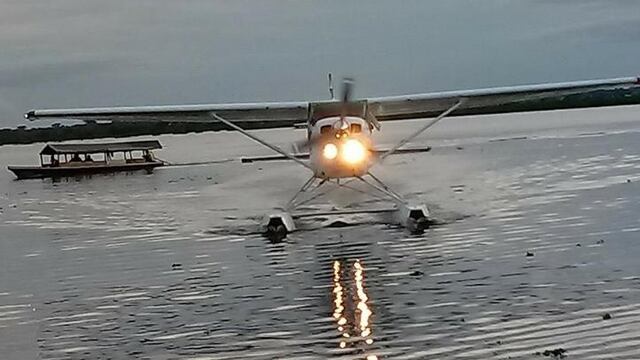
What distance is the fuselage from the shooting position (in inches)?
567

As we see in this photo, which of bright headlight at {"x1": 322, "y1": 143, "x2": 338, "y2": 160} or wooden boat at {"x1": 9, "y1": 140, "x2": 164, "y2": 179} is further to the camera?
wooden boat at {"x1": 9, "y1": 140, "x2": 164, "y2": 179}

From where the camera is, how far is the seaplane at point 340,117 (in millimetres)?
14398

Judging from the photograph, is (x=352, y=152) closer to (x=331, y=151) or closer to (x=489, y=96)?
(x=331, y=151)

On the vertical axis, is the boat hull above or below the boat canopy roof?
below

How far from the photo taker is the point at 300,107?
1596cm

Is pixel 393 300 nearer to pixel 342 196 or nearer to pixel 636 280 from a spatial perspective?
pixel 636 280

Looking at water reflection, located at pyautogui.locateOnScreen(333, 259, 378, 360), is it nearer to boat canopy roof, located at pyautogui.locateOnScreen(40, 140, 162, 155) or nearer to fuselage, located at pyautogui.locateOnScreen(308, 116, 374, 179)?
fuselage, located at pyautogui.locateOnScreen(308, 116, 374, 179)

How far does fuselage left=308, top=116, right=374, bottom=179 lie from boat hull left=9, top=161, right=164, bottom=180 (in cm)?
2469

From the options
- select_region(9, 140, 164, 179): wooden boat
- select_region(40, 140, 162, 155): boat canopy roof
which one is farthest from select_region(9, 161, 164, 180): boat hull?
select_region(40, 140, 162, 155): boat canopy roof

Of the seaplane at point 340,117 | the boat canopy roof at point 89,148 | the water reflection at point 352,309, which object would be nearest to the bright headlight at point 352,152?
the seaplane at point 340,117

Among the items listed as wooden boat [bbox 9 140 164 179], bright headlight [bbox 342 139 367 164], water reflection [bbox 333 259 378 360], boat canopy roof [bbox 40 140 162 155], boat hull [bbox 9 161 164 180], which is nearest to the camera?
water reflection [bbox 333 259 378 360]

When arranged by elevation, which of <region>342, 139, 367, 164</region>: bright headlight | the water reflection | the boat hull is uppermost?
the boat hull

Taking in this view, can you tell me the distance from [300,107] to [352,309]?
325 inches

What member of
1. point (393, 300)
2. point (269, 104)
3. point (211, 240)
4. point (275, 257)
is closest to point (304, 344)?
point (393, 300)
